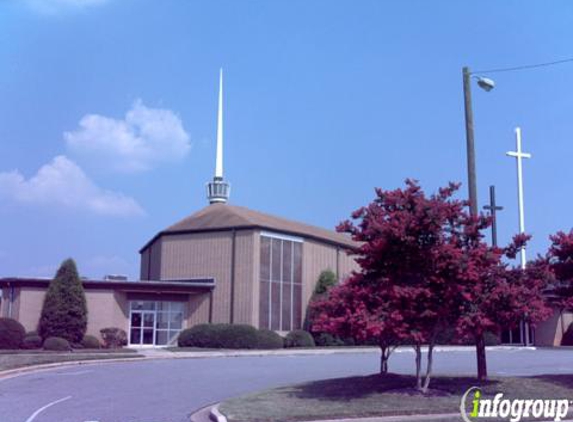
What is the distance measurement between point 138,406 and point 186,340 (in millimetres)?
24006

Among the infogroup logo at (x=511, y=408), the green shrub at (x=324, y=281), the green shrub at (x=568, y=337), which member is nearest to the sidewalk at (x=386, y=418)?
the infogroup logo at (x=511, y=408)

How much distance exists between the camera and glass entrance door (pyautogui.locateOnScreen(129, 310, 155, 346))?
40.0 metres

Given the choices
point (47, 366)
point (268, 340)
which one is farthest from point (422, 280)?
point (268, 340)

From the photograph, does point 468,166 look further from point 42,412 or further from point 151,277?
point 151,277

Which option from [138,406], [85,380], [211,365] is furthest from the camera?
[211,365]

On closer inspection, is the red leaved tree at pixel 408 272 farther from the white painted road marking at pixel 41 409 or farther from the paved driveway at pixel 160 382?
the white painted road marking at pixel 41 409

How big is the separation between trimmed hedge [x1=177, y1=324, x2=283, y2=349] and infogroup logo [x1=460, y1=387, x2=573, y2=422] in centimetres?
2346

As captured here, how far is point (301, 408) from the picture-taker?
521 inches

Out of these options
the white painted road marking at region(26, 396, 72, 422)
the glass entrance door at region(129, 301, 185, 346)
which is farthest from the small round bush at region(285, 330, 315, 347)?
the white painted road marking at region(26, 396, 72, 422)

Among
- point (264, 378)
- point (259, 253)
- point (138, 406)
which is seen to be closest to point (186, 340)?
point (259, 253)

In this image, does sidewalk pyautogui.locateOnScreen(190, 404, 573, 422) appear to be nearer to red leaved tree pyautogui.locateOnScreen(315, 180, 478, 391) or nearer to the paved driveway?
the paved driveway

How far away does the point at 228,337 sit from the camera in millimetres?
36969

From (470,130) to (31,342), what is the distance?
25.6m

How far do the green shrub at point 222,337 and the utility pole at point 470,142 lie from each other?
22.4 m
